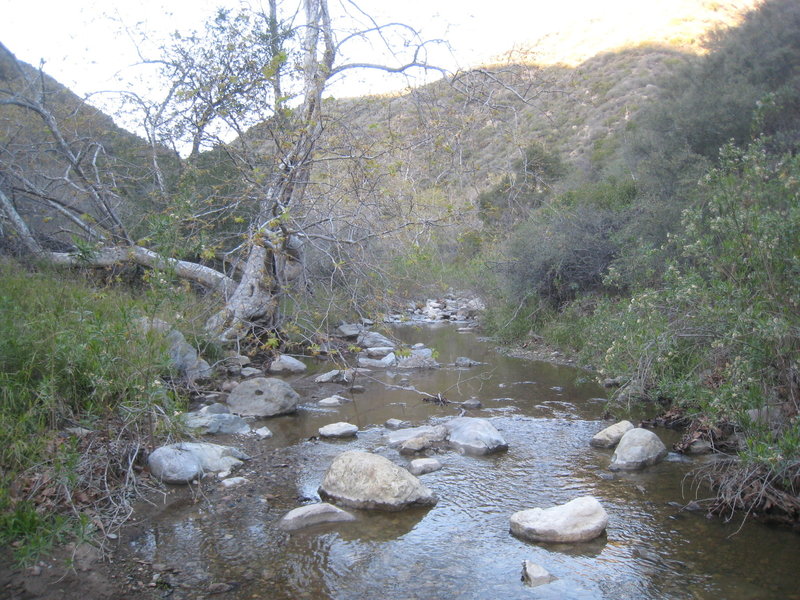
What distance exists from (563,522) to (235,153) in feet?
19.4

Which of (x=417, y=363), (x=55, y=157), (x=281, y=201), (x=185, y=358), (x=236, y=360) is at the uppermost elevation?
(x=55, y=157)

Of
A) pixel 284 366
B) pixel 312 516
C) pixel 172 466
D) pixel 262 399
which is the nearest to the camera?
pixel 312 516

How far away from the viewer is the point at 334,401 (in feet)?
24.9

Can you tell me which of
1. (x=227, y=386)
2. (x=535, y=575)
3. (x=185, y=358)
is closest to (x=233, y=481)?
(x=535, y=575)

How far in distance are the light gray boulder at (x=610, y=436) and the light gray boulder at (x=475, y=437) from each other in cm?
90

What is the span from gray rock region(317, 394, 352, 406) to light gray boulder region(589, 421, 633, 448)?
3.16 metres

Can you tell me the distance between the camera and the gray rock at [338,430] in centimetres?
618

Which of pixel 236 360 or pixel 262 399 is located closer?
pixel 262 399

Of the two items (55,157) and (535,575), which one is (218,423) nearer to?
(535,575)

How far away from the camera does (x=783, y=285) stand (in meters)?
4.52

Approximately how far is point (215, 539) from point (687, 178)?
9524 mm

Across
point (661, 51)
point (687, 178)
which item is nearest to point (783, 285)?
point (687, 178)

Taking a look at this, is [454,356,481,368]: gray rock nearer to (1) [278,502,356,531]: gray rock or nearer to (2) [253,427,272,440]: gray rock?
(2) [253,427,272,440]: gray rock

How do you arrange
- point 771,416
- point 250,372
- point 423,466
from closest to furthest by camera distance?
point 771,416 < point 423,466 < point 250,372
